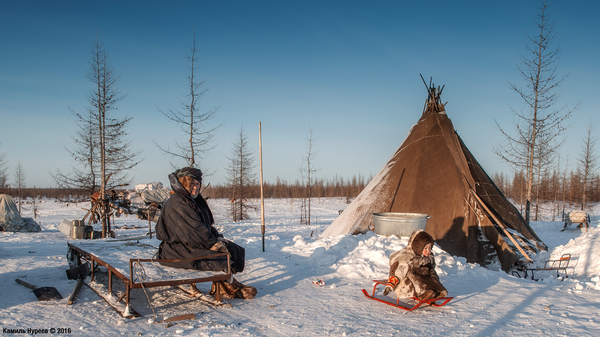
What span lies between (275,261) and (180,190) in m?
2.90

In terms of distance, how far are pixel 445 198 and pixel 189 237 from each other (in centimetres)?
651

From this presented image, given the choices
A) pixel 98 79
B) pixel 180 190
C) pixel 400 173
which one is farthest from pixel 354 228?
pixel 98 79

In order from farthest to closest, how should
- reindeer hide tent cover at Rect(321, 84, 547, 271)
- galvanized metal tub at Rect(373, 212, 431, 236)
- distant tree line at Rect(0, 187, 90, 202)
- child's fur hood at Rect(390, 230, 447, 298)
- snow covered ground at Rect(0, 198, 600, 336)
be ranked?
distant tree line at Rect(0, 187, 90, 202)
reindeer hide tent cover at Rect(321, 84, 547, 271)
galvanized metal tub at Rect(373, 212, 431, 236)
child's fur hood at Rect(390, 230, 447, 298)
snow covered ground at Rect(0, 198, 600, 336)

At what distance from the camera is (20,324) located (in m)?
2.80

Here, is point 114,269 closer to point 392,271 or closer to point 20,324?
point 20,324

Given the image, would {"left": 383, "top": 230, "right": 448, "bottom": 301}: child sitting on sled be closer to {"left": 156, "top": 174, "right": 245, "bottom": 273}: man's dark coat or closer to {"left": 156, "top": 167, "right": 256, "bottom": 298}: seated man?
{"left": 156, "top": 167, "right": 256, "bottom": 298}: seated man

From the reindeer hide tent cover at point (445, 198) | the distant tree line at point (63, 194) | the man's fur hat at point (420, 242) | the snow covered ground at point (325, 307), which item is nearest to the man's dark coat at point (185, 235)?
the snow covered ground at point (325, 307)

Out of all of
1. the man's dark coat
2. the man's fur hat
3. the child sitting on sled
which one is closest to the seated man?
the man's dark coat

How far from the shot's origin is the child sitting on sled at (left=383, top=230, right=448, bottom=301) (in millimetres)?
3814

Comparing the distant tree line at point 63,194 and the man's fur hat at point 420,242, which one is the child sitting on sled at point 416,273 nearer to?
the man's fur hat at point 420,242

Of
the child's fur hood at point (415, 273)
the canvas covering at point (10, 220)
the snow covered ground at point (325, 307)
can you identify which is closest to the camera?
the snow covered ground at point (325, 307)

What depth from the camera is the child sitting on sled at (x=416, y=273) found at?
381 centimetres

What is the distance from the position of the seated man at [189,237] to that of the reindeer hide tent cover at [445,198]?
5037 millimetres

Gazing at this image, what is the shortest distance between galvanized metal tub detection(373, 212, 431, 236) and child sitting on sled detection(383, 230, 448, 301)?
2560 millimetres
